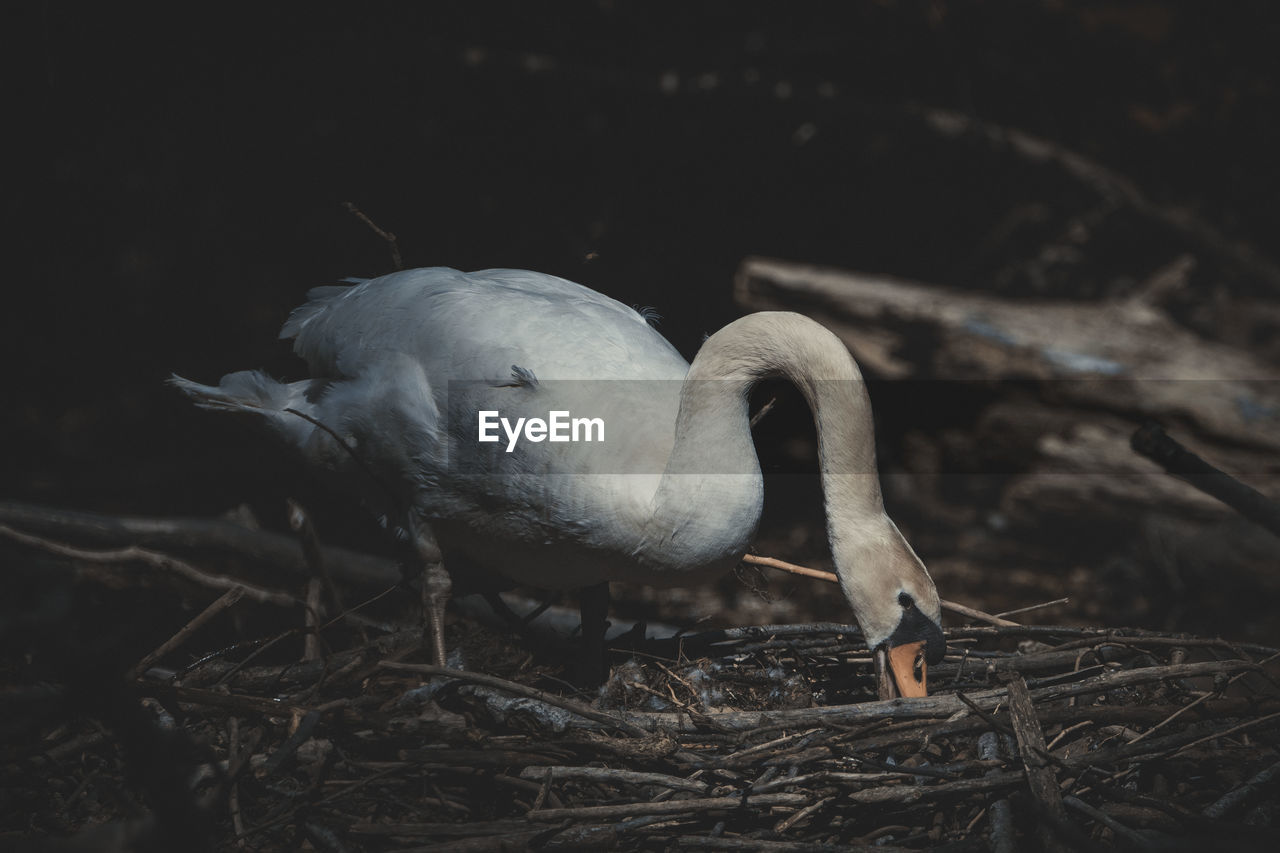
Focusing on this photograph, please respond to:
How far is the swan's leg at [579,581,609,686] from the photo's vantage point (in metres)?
3.13

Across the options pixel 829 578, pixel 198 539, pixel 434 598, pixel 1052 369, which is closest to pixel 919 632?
pixel 829 578

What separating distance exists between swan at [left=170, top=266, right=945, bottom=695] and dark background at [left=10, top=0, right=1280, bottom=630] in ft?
2.90

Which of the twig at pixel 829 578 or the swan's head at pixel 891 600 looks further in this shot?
the twig at pixel 829 578

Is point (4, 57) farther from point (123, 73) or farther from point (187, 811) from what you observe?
point (187, 811)

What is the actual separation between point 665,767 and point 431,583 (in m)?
0.95

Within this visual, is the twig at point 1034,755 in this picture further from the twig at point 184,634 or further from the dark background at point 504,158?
the twig at point 184,634

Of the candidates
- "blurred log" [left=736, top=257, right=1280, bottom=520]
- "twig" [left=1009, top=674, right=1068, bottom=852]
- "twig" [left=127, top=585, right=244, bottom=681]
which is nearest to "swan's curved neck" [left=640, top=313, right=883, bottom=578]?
"twig" [left=1009, top=674, right=1068, bottom=852]

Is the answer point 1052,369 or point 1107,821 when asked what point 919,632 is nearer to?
point 1107,821

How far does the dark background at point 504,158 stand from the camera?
440 cm

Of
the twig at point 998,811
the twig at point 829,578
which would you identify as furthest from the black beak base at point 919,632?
the twig at point 829,578

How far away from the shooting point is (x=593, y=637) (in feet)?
10.4

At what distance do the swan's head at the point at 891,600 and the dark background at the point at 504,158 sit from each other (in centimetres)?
141

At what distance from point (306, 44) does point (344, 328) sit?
2.18 metres

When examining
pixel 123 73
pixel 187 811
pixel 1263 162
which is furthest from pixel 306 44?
pixel 1263 162
